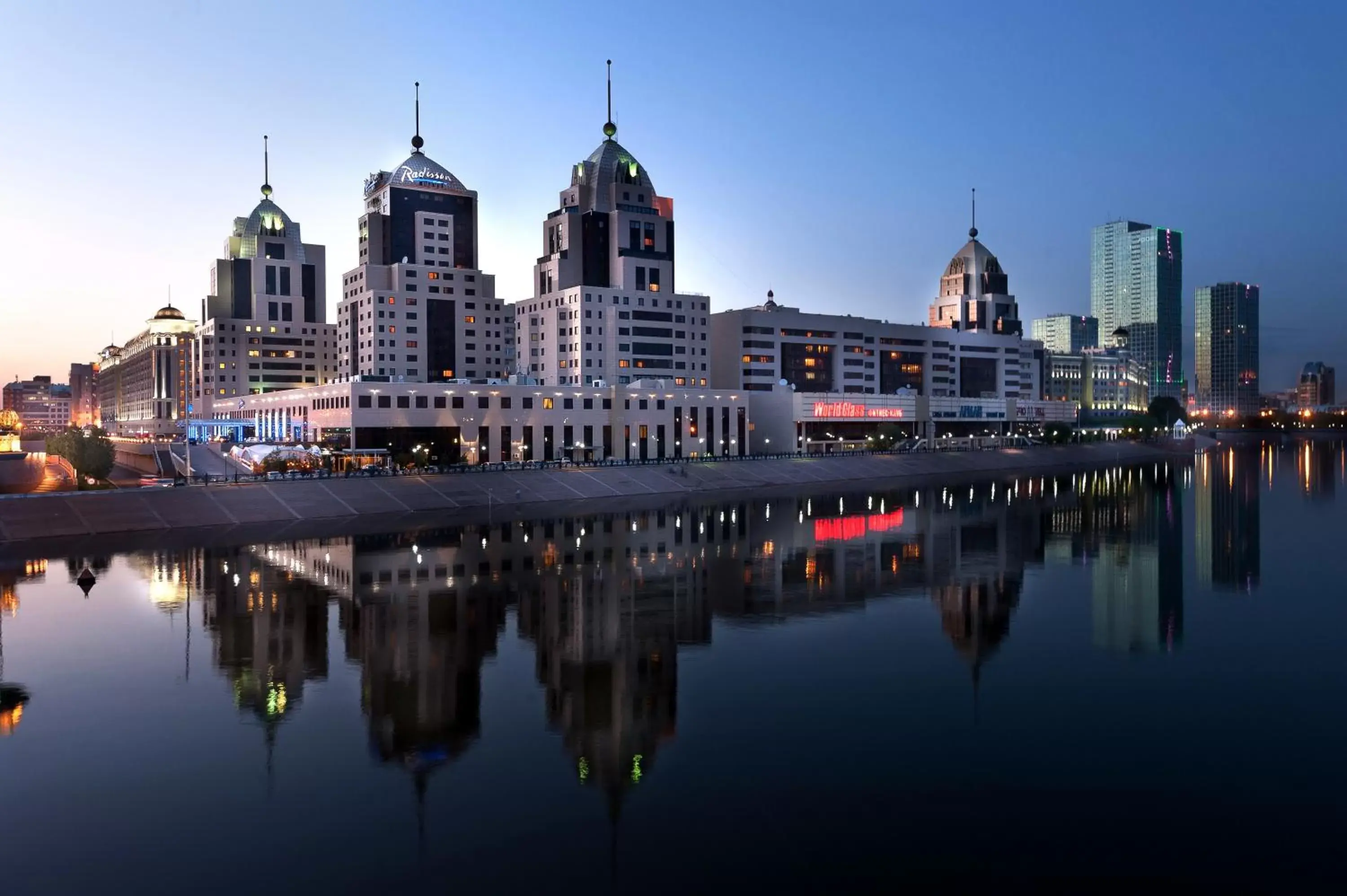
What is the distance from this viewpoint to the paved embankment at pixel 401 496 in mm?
76500

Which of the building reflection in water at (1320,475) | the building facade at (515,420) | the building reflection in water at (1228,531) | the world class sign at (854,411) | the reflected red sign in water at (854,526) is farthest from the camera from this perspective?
the world class sign at (854,411)

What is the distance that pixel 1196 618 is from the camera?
46.2m

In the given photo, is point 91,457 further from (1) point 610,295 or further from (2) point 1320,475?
(2) point 1320,475

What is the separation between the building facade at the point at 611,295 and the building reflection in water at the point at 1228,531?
80232mm

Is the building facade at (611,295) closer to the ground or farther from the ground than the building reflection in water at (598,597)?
farther from the ground

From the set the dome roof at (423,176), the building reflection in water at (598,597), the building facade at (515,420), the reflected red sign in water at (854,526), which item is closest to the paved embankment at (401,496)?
the building reflection in water at (598,597)

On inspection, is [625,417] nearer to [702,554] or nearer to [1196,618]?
[702,554]

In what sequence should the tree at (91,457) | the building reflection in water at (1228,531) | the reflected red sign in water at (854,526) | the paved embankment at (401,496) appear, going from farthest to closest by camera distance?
the tree at (91,457) < the paved embankment at (401,496) < the reflected red sign in water at (854,526) < the building reflection in water at (1228,531)

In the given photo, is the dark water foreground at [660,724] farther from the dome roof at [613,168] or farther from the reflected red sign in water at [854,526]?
the dome roof at [613,168]

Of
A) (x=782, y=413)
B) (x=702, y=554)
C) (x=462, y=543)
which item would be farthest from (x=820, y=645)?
(x=782, y=413)

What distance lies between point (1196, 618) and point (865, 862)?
33488 millimetres

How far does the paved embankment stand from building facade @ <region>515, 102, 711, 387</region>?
3577cm

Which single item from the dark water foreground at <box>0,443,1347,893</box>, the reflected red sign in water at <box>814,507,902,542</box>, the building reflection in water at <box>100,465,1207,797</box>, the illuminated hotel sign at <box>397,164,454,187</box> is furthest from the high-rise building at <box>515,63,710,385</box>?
the dark water foreground at <box>0,443,1347,893</box>

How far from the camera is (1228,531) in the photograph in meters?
80.7
